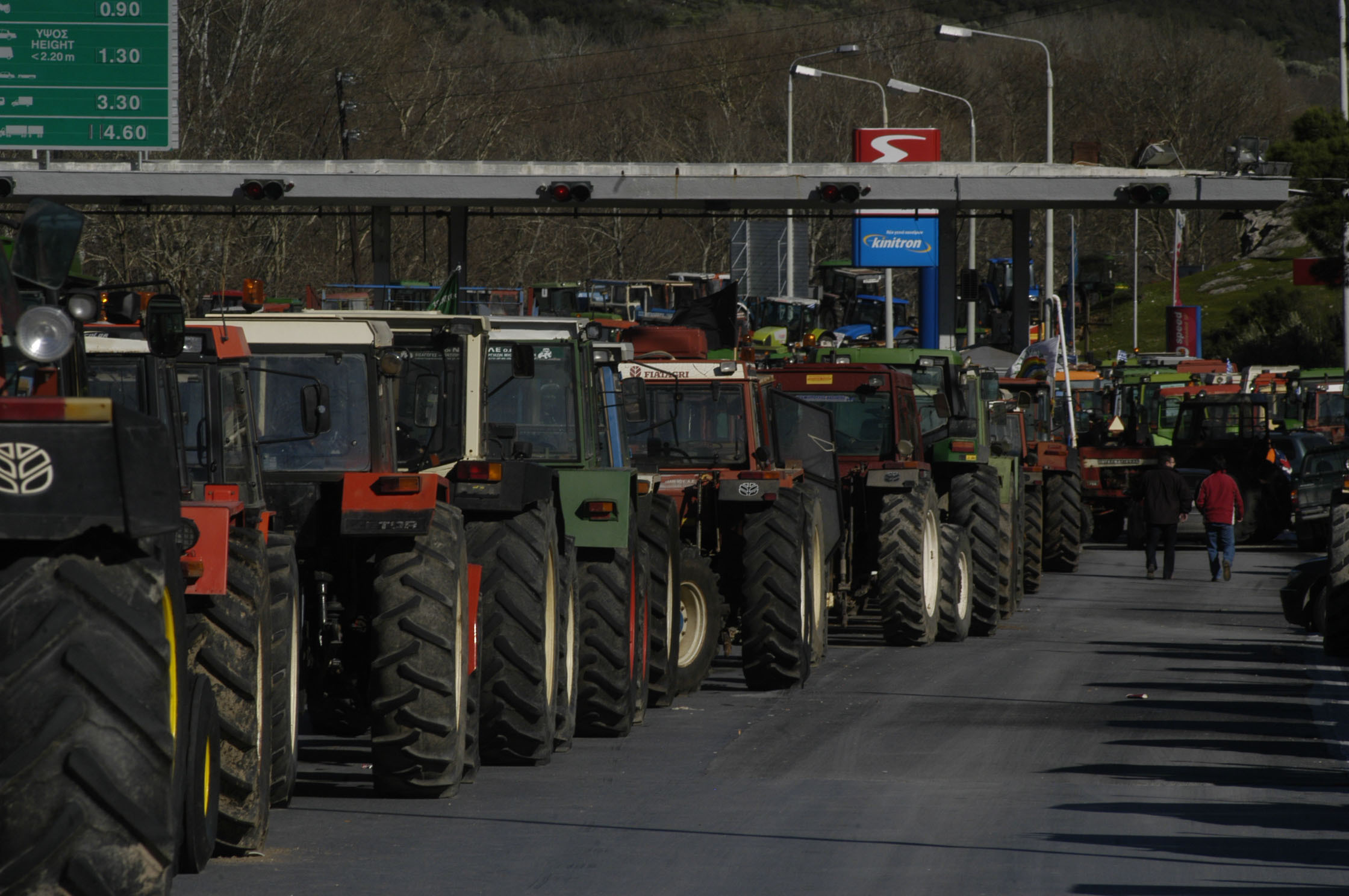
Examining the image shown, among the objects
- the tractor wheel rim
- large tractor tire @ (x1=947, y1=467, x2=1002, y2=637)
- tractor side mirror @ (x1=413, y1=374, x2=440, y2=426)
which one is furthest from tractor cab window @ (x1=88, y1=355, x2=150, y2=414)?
large tractor tire @ (x1=947, y1=467, x2=1002, y2=637)

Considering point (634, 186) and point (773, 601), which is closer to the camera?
point (773, 601)

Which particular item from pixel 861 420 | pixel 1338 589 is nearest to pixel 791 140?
pixel 861 420

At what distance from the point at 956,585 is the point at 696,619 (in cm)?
474

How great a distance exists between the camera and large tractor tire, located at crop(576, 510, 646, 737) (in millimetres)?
11875

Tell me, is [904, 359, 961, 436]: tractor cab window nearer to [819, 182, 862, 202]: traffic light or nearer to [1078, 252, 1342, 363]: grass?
[819, 182, 862, 202]: traffic light

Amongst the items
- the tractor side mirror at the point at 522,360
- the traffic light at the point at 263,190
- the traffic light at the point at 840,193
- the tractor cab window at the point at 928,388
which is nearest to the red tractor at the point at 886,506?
the tractor cab window at the point at 928,388

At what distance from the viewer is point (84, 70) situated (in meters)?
22.4

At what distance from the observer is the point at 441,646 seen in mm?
8977

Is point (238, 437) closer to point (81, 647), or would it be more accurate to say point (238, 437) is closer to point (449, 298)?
point (81, 647)

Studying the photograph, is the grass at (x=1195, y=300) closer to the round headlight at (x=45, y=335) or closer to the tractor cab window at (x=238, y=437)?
→ the tractor cab window at (x=238, y=437)

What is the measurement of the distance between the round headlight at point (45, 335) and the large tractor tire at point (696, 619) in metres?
9.12

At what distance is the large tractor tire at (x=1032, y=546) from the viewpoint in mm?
25031

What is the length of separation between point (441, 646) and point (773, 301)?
2284 inches

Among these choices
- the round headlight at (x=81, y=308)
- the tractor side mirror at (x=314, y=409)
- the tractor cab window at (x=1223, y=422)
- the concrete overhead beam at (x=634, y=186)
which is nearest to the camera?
the round headlight at (x=81, y=308)
